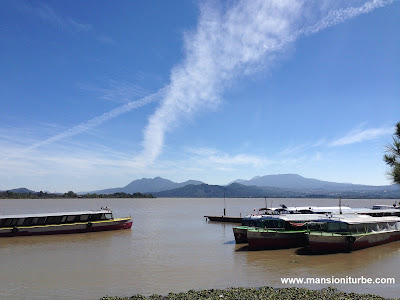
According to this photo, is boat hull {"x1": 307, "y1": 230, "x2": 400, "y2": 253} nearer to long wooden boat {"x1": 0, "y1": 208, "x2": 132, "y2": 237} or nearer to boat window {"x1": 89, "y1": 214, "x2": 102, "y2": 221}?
long wooden boat {"x1": 0, "y1": 208, "x2": 132, "y2": 237}

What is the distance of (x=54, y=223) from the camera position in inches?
1672

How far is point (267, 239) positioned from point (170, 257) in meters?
9.29

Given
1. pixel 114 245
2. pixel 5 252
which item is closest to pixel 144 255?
pixel 114 245

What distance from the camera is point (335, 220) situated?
1130 inches

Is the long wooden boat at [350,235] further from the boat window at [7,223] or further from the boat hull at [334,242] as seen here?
the boat window at [7,223]

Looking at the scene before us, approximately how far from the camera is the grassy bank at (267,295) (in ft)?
49.8

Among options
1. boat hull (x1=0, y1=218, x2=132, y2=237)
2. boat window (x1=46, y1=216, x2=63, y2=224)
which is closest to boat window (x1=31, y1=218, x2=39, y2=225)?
boat hull (x1=0, y1=218, x2=132, y2=237)

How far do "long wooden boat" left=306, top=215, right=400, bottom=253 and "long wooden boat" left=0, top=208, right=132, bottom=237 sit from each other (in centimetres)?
3028

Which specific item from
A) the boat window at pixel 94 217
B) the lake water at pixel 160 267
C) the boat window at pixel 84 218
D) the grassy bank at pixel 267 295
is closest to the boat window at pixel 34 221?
the boat window at pixel 84 218

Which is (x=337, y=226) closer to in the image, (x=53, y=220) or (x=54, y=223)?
(x=54, y=223)

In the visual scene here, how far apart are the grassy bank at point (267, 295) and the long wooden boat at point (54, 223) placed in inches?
1185

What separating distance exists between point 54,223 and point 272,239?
99.5 feet

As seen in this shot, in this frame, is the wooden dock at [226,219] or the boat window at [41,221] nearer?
the boat window at [41,221]

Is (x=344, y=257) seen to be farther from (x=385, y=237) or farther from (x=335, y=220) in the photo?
(x=385, y=237)
